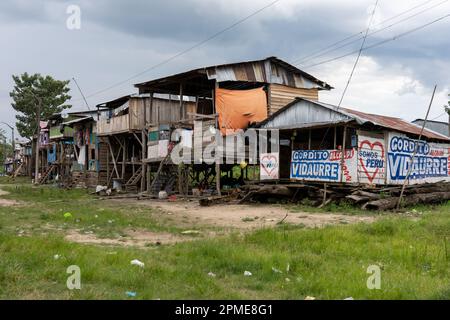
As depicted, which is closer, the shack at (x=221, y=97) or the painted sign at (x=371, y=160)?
the painted sign at (x=371, y=160)

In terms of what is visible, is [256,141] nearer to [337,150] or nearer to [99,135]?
[337,150]

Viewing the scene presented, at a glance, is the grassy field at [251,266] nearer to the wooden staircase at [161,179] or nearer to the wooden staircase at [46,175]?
the wooden staircase at [161,179]

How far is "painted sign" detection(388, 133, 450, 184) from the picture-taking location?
1719 centimetres

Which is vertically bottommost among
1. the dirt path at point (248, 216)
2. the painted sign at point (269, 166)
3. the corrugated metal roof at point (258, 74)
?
the dirt path at point (248, 216)

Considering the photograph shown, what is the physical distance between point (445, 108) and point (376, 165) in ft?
60.4

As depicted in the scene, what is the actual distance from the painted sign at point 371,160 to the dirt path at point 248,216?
10.2 feet

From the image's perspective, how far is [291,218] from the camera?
13180 mm

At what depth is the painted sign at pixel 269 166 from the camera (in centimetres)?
1928

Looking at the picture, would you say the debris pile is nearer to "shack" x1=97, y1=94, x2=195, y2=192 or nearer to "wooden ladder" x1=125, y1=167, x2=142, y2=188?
"shack" x1=97, y1=94, x2=195, y2=192

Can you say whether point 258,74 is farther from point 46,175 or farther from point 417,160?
point 46,175

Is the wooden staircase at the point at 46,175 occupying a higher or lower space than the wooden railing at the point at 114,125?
lower

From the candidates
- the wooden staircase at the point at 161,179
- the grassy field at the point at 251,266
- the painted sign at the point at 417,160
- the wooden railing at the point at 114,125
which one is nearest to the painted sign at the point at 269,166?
the painted sign at the point at 417,160

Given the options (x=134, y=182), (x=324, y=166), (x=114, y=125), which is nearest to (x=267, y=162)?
(x=324, y=166)
